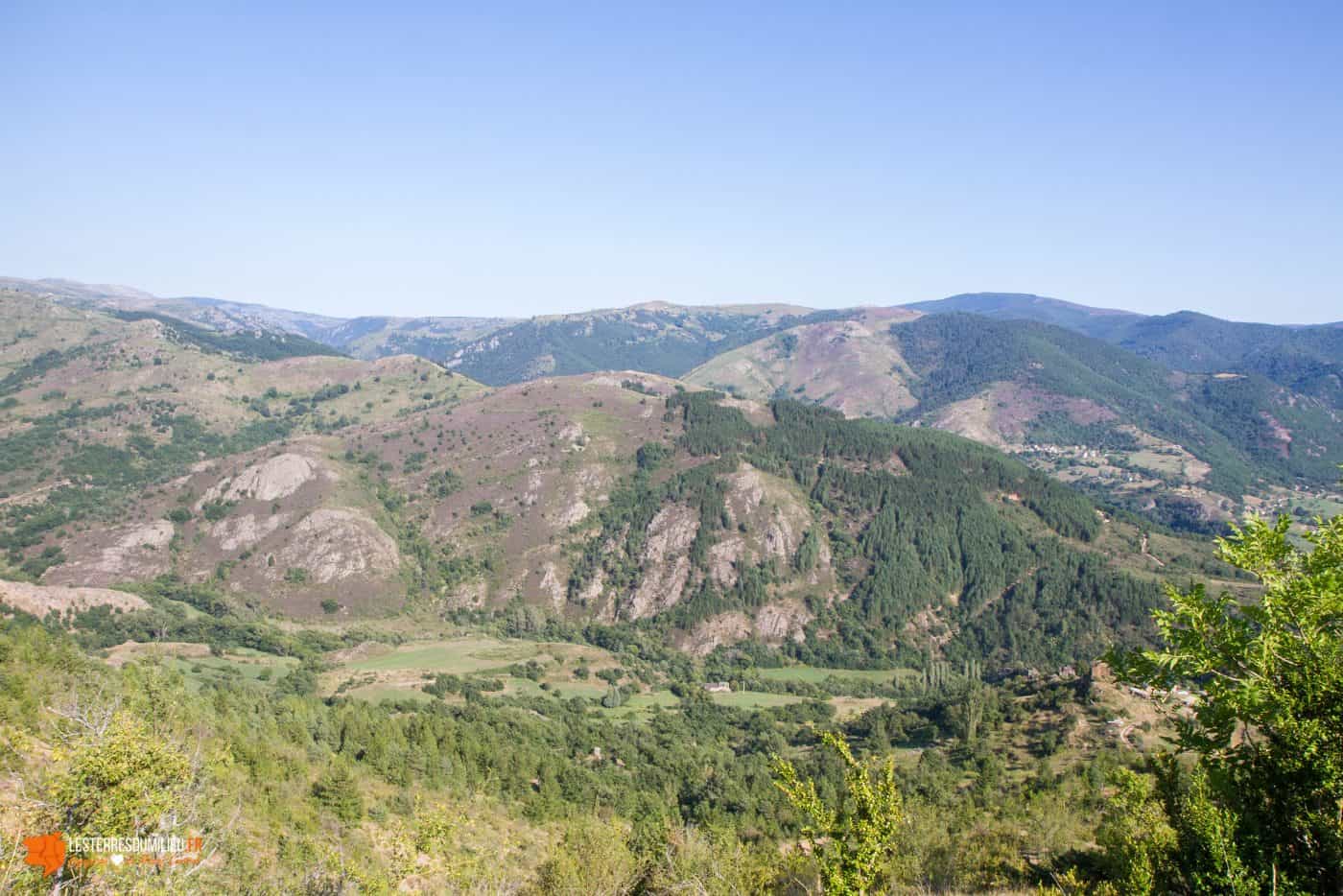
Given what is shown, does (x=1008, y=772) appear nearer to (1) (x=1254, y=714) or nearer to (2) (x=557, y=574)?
(1) (x=1254, y=714)

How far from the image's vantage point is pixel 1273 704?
2027 cm

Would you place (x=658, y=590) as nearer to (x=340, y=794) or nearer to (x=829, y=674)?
(x=829, y=674)

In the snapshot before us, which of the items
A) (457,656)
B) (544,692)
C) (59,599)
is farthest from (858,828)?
A: (59,599)

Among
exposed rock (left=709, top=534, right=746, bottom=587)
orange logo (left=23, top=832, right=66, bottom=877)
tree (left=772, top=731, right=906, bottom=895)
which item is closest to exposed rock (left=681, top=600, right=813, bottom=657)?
exposed rock (left=709, top=534, right=746, bottom=587)

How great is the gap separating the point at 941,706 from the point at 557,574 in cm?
10578

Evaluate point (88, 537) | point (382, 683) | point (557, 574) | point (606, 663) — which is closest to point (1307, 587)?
point (382, 683)

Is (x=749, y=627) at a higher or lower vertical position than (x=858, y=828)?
lower

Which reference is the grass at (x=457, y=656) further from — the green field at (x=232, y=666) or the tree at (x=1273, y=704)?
the tree at (x=1273, y=704)

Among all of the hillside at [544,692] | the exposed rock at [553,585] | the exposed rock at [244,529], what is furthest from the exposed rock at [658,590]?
the exposed rock at [244,529]

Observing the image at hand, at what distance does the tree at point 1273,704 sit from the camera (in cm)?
1855

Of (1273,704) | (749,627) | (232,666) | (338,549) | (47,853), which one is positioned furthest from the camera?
(338,549)

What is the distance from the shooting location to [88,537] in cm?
18500

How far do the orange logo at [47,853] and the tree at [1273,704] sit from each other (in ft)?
109

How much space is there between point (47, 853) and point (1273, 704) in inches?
1419
